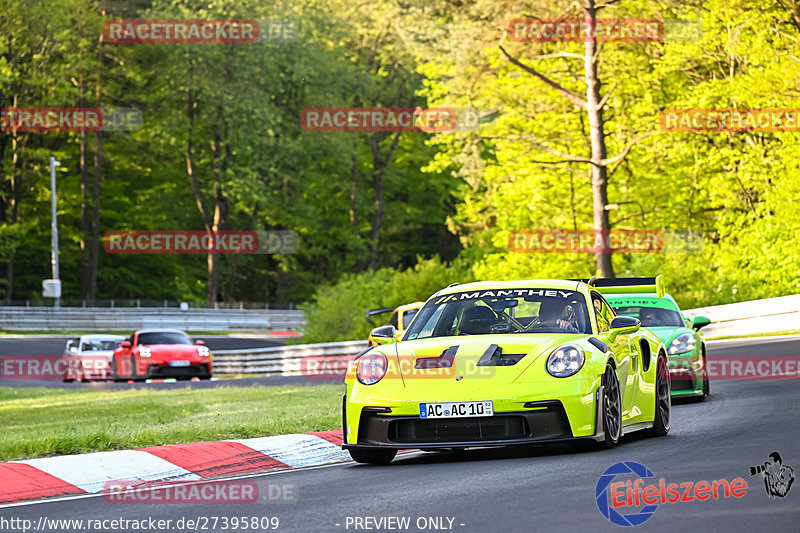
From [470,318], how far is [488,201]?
129 ft

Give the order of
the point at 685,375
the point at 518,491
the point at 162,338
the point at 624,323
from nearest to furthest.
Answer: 1. the point at 518,491
2. the point at 624,323
3. the point at 685,375
4. the point at 162,338

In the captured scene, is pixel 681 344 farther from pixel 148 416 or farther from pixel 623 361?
pixel 148 416

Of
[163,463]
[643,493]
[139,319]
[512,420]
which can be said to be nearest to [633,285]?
[512,420]

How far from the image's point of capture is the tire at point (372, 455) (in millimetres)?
10422

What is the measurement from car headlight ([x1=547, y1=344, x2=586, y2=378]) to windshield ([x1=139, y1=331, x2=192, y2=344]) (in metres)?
23.5

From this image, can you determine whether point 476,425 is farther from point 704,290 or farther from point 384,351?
point 704,290

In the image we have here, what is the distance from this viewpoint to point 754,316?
95.1 feet

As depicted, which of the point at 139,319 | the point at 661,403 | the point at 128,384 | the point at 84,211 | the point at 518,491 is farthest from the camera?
the point at 84,211

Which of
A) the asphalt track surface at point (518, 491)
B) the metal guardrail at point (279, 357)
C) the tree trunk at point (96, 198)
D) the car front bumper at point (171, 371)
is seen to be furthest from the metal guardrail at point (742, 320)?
the tree trunk at point (96, 198)

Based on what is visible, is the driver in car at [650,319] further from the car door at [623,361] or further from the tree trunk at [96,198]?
the tree trunk at [96,198]

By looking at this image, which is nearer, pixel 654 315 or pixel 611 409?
pixel 611 409

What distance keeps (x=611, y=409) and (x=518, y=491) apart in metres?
2.42

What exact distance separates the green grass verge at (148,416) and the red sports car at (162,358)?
4.04m

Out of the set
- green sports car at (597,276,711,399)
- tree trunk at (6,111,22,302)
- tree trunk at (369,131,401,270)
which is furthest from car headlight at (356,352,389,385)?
→ tree trunk at (369,131,401,270)
